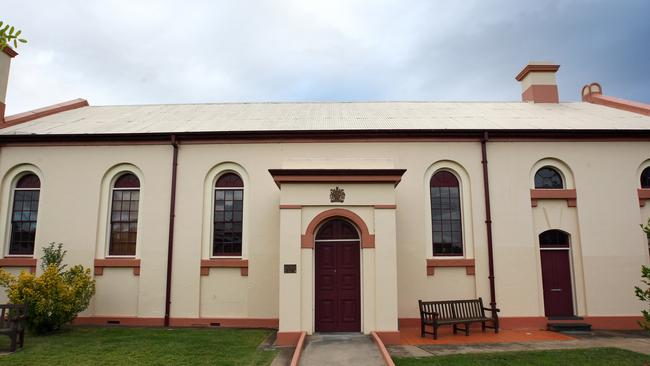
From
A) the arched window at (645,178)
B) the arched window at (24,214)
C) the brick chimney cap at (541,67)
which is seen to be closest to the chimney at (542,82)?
the brick chimney cap at (541,67)

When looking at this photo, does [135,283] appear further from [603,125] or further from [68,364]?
[603,125]

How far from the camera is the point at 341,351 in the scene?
10141mm

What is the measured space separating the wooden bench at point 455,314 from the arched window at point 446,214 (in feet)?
5.76

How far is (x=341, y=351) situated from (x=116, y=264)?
27.5ft

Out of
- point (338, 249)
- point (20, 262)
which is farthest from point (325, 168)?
point (20, 262)

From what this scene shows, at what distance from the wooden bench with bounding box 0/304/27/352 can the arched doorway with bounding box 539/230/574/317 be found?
15.0 m

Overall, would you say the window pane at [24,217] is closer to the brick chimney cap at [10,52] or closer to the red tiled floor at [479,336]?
the brick chimney cap at [10,52]

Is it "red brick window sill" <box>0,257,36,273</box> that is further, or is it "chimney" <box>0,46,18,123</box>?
"chimney" <box>0,46,18,123</box>

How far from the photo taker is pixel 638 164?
14.5 metres

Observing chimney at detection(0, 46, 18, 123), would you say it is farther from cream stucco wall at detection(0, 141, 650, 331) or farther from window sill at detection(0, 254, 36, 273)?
window sill at detection(0, 254, 36, 273)

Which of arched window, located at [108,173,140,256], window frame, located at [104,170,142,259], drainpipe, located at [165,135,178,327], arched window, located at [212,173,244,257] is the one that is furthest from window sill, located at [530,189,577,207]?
arched window, located at [108,173,140,256]

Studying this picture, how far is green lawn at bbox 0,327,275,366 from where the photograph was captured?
9.57m

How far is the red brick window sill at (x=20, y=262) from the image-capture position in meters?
14.3

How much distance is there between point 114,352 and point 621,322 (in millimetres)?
14730
